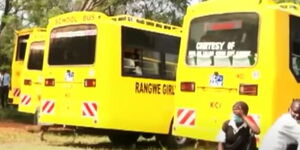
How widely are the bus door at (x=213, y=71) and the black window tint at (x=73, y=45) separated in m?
2.37

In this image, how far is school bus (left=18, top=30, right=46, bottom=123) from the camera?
58.8ft

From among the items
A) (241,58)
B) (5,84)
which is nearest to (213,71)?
(241,58)

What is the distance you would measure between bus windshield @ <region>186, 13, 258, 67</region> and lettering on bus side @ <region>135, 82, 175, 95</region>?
209 centimetres

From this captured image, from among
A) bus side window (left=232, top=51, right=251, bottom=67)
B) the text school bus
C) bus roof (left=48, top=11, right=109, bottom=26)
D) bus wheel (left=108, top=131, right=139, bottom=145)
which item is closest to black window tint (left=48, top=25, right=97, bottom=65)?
the text school bus

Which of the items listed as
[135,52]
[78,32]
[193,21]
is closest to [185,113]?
[193,21]

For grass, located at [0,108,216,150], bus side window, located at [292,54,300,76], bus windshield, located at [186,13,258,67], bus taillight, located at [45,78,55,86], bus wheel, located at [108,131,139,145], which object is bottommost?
grass, located at [0,108,216,150]

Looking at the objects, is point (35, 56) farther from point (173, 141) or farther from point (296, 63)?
point (296, 63)

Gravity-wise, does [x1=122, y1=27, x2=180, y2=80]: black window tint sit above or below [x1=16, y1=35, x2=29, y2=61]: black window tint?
below

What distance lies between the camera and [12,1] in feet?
87.4

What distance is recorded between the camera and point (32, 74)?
1825cm

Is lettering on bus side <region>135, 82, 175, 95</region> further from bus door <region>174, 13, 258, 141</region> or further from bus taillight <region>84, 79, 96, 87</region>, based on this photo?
bus door <region>174, 13, 258, 141</region>

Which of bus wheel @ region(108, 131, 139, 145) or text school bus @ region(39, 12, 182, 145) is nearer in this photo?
text school bus @ region(39, 12, 182, 145)

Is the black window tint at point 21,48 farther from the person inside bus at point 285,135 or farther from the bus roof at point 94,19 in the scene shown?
the person inside bus at point 285,135

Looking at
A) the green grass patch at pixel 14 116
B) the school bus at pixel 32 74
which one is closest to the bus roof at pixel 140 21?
the school bus at pixel 32 74
